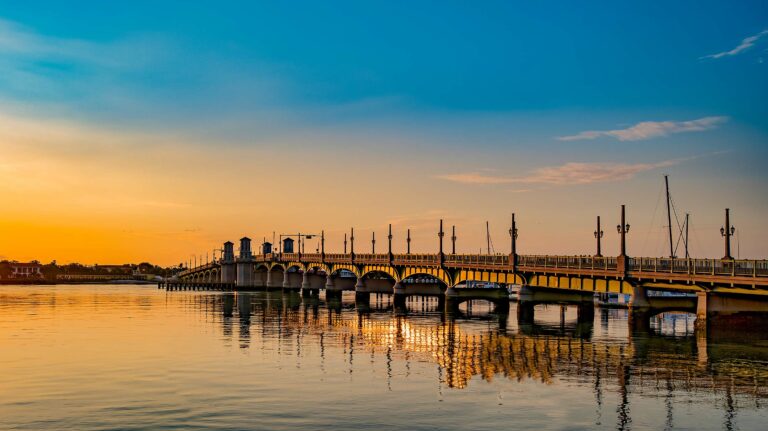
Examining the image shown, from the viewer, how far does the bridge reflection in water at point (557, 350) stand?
44750 mm

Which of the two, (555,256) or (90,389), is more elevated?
(555,256)

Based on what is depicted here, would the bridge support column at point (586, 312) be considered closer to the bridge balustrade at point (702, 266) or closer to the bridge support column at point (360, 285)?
the bridge balustrade at point (702, 266)

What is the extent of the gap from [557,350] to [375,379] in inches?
839

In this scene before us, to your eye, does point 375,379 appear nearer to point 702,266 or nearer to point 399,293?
point 702,266

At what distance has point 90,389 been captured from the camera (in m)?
42.4

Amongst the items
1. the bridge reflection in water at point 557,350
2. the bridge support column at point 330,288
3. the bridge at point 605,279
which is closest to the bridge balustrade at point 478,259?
the bridge at point 605,279

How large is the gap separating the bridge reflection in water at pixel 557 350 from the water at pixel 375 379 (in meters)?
0.18

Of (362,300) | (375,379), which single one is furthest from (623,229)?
(362,300)

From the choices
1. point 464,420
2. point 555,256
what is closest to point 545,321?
point 555,256

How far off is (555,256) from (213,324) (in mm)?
38613

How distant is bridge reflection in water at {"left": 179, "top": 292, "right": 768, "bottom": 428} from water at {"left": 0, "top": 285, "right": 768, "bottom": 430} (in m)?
Result: 0.18

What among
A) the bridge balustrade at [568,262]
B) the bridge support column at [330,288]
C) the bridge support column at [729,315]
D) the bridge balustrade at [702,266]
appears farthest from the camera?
the bridge support column at [330,288]

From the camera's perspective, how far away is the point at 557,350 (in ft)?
206

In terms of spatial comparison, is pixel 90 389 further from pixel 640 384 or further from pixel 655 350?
pixel 655 350
